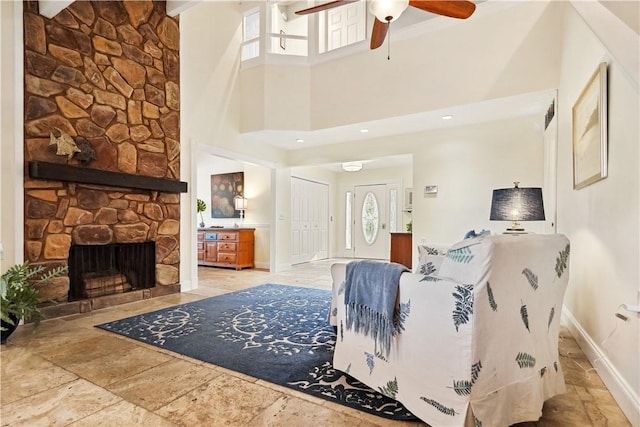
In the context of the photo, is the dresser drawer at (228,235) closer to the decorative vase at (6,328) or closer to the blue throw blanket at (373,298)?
the decorative vase at (6,328)

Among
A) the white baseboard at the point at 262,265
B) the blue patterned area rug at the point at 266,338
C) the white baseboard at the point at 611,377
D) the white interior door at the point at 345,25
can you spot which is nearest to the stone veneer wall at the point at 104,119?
the blue patterned area rug at the point at 266,338

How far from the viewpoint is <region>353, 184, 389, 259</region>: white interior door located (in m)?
8.47

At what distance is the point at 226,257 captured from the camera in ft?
22.3

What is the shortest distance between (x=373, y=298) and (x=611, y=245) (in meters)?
1.50

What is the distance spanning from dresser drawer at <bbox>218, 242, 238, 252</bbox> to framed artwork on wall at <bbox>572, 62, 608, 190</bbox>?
18.1 ft

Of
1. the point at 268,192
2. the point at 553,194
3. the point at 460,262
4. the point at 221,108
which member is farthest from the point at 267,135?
the point at 460,262

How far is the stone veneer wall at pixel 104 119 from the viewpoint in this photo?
3250 millimetres

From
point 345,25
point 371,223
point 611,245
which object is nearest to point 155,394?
point 611,245

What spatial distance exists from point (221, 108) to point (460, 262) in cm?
464

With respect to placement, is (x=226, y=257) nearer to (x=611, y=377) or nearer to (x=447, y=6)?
(x=447, y=6)

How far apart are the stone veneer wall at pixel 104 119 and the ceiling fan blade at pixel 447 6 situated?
3.36 meters

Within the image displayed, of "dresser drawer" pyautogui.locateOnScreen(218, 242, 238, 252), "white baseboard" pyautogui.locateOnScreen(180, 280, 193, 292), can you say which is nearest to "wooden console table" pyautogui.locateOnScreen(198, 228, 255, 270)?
"dresser drawer" pyautogui.locateOnScreen(218, 242, 238, 252)

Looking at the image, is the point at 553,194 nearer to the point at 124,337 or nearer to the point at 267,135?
the point at 267,135

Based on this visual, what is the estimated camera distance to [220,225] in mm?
7668
